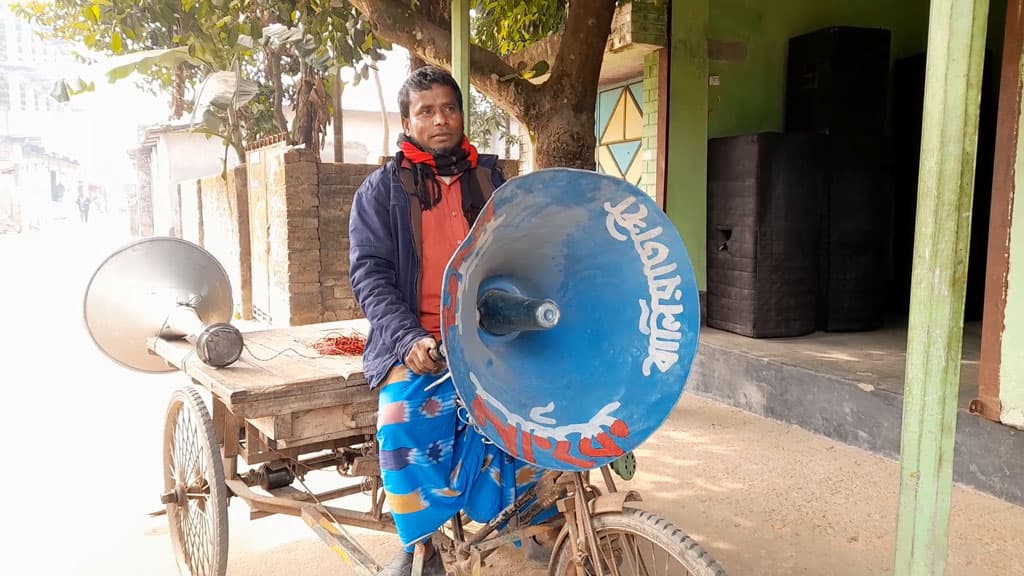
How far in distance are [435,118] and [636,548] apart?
1.35 m

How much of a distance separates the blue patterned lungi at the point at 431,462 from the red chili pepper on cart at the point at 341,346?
0.80 meters

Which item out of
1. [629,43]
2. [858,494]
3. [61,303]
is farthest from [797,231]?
[61,303]

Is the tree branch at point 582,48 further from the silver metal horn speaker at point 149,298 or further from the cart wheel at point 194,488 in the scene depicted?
the cart wheel at point 194,488

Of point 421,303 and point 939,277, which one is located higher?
point 939,277

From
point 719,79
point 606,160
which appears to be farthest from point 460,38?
point 606,160

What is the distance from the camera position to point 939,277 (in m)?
1.70

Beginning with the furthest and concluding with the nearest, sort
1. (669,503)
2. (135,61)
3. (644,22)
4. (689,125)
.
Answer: (135,61) < (689,125) < (644,22) < (669,503)

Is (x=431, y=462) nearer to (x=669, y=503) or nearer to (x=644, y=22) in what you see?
(x=669, y=503)

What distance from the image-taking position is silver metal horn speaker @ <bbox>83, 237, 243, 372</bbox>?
121 inches

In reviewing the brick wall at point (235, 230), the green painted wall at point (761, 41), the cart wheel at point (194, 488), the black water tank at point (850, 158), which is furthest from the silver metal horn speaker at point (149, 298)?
the brick wall at point (235, 230)

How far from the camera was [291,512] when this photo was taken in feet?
9.04

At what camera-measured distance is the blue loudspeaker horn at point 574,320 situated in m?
1.58

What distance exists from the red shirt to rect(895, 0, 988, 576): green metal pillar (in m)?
1.24

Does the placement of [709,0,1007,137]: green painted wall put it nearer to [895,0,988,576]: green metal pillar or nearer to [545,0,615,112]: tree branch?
[545,0,615,112]: tree branch
